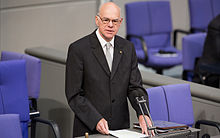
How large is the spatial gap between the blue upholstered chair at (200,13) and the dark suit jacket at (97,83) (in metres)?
3.99

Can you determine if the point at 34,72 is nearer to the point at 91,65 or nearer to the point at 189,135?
the point at 91,65

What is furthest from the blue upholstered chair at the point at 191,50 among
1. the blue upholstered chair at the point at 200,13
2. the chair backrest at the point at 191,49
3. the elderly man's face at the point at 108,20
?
the elderly man's face at the point at 108,20

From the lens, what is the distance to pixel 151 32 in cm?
625

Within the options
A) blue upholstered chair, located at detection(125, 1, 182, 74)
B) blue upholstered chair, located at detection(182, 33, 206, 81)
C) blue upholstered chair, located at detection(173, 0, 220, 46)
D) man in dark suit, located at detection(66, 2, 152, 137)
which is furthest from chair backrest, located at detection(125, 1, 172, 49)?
man in dark suit, located at detection(66, 2, 152, 137)

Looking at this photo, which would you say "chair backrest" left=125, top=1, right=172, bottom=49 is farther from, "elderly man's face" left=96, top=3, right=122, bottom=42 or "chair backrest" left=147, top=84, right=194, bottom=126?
"elderly man's face" left=96, top=3, right=122, bottom=42

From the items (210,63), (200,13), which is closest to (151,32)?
(200,13)

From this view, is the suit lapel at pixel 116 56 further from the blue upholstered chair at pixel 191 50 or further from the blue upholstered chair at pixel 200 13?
the blue upholstered chair at pixel 200 13

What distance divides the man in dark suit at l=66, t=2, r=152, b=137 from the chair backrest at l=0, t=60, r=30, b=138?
0.87 m

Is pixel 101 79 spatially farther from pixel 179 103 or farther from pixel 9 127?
pixel 179 103

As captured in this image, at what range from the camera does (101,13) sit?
2.63m

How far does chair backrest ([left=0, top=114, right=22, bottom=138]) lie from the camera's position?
2.57 metres

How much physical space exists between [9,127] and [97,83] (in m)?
0.53

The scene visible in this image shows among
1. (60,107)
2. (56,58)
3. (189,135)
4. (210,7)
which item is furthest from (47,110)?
(210,7)

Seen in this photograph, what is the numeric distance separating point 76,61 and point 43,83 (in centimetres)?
206
